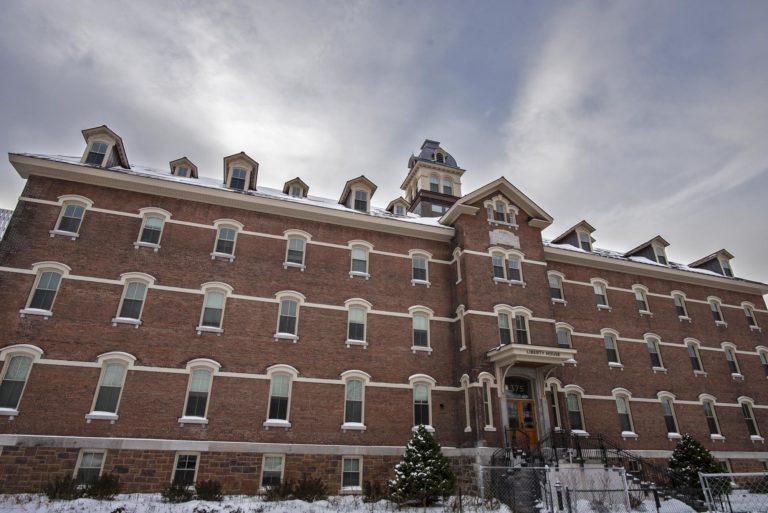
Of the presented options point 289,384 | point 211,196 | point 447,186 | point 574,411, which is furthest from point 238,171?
point 574,411

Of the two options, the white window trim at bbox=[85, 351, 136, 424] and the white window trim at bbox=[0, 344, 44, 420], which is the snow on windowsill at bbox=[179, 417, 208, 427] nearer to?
the white window trim at bbox=[85, 351, 136, 424]

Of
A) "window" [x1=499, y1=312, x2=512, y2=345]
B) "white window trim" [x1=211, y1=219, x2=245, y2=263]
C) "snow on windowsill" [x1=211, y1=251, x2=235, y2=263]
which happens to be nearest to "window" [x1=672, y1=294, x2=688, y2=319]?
"window" [x1=499, y1=312, x2=512, y2=345]

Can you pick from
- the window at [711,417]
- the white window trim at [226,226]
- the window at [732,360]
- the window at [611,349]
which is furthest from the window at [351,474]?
the window at [732,360]

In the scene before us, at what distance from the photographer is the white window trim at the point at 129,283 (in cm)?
1973

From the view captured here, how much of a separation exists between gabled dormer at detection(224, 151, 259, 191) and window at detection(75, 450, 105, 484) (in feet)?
44.1

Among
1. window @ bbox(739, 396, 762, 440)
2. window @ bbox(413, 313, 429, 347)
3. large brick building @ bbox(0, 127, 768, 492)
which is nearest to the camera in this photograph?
large brick building @ bbox(0, 127, 768, 492)

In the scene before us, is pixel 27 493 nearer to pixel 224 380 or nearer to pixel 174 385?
pixel 174 385

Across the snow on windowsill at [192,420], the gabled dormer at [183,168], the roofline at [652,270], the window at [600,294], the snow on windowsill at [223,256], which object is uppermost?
the gabled dormer at [183,168]

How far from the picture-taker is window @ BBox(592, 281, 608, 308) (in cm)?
2871

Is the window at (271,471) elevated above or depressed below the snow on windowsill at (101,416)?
below

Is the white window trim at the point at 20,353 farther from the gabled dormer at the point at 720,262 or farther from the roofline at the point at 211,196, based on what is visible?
the gabled dormer at the point at 720,262

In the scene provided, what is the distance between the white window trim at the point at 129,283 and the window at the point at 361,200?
11262 millimetres

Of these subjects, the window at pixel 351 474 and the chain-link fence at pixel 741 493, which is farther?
the window at pixel 351 474

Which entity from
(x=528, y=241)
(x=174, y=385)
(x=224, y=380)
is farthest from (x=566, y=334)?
(x=174, y=385)
